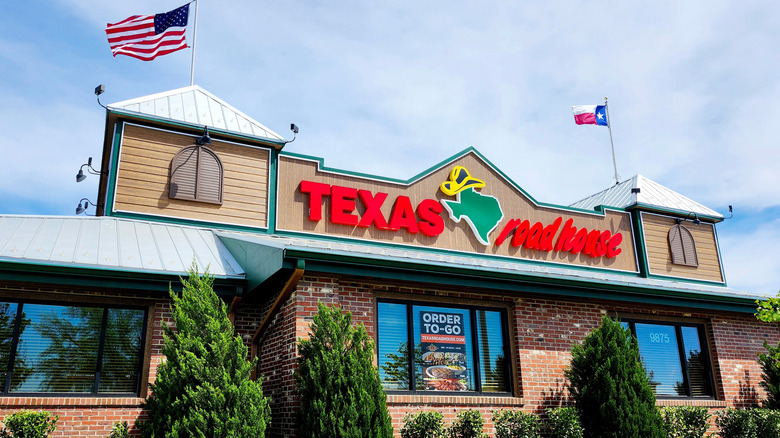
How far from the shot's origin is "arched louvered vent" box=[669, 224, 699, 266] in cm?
1822

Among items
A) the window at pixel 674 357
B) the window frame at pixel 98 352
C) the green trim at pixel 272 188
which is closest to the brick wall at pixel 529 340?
the window at pixel 674 357

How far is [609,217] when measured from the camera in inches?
697

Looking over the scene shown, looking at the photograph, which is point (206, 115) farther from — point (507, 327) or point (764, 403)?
point (764, 403)

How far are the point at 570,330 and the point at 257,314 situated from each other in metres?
6.06

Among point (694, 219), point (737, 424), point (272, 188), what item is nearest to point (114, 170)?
point (272, 188)

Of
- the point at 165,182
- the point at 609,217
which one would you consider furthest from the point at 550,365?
the point at 165,182

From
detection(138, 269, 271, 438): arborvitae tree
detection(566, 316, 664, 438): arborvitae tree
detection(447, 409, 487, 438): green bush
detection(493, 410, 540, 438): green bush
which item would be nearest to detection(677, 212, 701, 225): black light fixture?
detection(566, 316, 664, 438): arborvitae tree

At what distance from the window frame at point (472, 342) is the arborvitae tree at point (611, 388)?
113 cm

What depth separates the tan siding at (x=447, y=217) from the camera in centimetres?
1392

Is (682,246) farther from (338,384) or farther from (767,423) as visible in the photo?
(338,384)

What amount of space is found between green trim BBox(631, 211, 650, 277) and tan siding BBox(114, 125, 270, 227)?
1051cm

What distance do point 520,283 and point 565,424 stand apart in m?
2.54

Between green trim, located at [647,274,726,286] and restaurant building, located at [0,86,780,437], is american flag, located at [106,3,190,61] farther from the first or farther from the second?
green trim, located at [647,274,726,286]

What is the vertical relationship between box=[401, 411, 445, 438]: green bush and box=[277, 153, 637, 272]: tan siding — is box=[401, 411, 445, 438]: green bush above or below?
below
